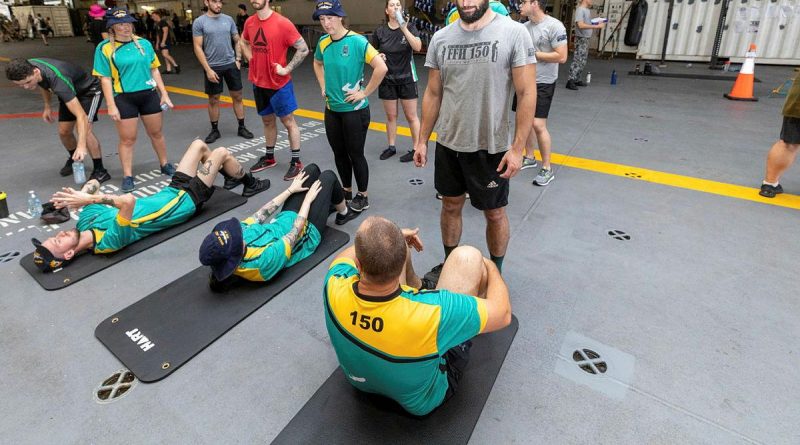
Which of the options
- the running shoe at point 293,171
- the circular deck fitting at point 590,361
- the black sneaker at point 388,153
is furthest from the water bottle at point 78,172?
the circular deck fitting at point 590,361

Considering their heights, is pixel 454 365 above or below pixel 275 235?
below

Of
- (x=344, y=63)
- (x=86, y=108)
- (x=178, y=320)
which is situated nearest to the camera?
(x=178, y=320)

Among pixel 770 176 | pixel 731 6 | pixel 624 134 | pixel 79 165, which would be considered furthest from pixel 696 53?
pixel 79 165

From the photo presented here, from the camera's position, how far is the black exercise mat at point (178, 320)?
2066 mm

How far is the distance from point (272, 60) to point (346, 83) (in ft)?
4.03

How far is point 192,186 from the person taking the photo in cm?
335

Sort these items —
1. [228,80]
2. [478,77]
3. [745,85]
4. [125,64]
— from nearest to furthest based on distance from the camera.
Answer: [478,77] → [125,64] → [228,80] → [745,85]

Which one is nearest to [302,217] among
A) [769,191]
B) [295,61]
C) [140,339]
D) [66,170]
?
[140,339]

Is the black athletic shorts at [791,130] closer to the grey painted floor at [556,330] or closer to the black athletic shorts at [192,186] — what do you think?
the grey painted floor at [556,330]

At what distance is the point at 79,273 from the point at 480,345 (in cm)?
254

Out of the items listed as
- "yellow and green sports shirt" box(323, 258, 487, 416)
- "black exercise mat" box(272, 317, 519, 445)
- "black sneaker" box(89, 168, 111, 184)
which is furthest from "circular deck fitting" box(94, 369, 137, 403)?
"black sneaker" box(89, 168, 111, 184)

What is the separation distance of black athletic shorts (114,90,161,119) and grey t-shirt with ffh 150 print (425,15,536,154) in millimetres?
2945

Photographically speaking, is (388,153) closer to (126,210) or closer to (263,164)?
(263,164)

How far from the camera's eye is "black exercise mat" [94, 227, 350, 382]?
6.78 ft
